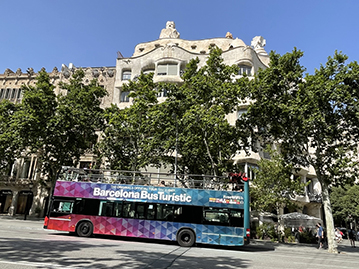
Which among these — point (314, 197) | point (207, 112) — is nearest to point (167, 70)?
point (207, 112)

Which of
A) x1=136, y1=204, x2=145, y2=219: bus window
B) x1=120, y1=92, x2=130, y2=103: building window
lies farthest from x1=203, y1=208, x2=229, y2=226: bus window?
x1=120, y1=92, x2=130, y2=103: building window

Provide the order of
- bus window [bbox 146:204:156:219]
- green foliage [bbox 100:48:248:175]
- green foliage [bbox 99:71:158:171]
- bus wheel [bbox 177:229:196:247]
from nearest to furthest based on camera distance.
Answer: bus wheel [bbox 177:229:196:247] < bus window [bbox 146:204:156:219] < green foliage [bbox 100:48:248:175] < green foliage [bbox 99:71:158:171]

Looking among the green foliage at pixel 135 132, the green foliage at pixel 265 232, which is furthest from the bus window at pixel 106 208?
the green foliage at pixel 265 232

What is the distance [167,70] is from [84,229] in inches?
1022

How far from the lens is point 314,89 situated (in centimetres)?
1642

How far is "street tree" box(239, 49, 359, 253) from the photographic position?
1620cm

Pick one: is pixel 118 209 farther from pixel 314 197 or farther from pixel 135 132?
pixel 314 197

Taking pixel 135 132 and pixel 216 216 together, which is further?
pixel 135 132

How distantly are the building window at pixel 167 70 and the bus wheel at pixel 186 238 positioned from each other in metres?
25.9

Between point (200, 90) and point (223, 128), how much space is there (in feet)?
12.1

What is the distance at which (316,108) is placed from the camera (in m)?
16.2

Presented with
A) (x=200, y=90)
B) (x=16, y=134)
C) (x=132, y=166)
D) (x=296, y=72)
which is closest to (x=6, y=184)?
(x=16, y=134)

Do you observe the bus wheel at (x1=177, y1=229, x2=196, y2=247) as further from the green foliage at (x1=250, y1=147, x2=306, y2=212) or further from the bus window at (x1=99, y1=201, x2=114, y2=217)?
→ the green foliage at (x1=250, y1=147, x2=306, y2=212)

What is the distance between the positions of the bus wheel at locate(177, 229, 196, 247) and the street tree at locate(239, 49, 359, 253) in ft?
26.5
